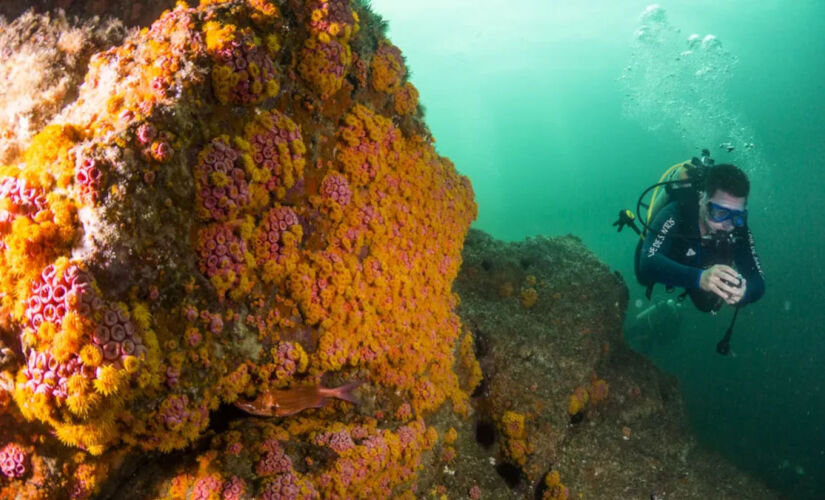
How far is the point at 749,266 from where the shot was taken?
7.38 m

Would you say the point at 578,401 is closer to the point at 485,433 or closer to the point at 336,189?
the point at 485,433

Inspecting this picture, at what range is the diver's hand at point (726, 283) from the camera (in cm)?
627

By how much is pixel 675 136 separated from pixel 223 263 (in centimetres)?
12527

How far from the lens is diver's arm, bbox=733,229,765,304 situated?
7191mm

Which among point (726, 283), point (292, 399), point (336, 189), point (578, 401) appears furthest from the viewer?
point (726, 283)

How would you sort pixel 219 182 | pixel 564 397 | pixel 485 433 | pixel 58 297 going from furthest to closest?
pixel 564 397 → pixel 485 433 → pixel 219 182 → pixel 58 297

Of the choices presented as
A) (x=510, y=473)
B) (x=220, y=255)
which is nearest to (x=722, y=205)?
(x=510, y=473)

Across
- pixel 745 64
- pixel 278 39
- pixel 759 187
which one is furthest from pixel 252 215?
pixel 745 64

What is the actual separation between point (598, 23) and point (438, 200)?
7438 centimetres

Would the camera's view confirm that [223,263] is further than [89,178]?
Yes

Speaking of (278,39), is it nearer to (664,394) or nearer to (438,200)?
(438,200)

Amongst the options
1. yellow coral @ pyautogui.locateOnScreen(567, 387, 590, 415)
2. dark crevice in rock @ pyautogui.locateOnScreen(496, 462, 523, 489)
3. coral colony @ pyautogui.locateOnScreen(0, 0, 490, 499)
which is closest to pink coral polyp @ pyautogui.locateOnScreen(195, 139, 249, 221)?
coral colony @ pyautogui.locateOnScreen(0, 0, 490, 499)

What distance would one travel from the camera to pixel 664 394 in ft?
27.6

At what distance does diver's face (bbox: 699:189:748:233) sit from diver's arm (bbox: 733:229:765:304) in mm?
568
